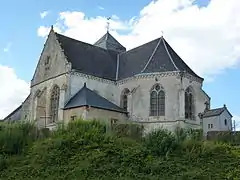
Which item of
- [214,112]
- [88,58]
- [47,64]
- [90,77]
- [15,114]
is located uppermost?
[88,58]

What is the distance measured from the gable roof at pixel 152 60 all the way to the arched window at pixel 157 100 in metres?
1.74

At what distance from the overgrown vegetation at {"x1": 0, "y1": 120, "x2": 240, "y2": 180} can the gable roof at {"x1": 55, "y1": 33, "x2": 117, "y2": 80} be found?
640 inches

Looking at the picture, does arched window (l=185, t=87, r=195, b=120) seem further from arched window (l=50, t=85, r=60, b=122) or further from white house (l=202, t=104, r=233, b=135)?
arched window (l=50, t=85, r=60, b=122)

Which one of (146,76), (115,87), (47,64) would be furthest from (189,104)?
(47,64)

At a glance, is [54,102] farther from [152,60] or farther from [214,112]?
[214,112]

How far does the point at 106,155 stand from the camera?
18344mm

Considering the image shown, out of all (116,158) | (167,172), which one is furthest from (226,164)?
(116,158)

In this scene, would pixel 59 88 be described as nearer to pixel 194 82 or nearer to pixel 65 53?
pixel 65 53

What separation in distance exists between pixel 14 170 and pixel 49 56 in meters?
23.5

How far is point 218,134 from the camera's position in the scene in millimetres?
24406

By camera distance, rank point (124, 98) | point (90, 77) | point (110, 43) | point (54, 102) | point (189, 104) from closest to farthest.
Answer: point (189, 104)
point (90, 77)
point (54, 102)
point (124, 98)
point (110, 43)

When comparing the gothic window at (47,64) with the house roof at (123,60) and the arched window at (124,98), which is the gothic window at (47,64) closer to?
the house roof at (123,60)

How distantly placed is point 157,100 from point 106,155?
1847cm

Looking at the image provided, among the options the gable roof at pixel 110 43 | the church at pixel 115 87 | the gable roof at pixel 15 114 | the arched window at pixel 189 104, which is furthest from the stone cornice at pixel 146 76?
the gable roof at pixel 15 114
